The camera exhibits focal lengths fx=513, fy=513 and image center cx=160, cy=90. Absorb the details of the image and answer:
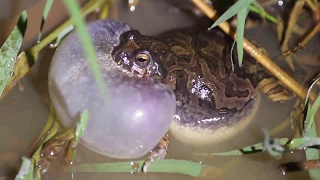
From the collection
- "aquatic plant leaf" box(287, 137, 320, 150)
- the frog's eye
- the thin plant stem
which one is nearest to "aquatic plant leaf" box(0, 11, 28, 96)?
the frog's eye

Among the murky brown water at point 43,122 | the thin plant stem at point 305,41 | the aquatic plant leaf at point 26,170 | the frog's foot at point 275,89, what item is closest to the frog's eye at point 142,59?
the murky brown water at point 43,122

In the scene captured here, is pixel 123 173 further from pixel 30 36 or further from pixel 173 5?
pixel 173 5

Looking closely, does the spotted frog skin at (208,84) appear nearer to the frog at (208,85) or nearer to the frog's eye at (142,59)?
the frog at (208,85)

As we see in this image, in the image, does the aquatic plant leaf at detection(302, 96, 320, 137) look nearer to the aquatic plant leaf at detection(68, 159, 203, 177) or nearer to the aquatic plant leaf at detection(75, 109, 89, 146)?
the aquatic plant leaf at detection(68, 159, 203, 177)

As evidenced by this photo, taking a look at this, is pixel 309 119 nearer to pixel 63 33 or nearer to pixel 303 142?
pixel 303 142

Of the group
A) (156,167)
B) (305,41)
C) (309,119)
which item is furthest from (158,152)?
(305,41)

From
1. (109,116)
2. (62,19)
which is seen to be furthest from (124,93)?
(62,19)
